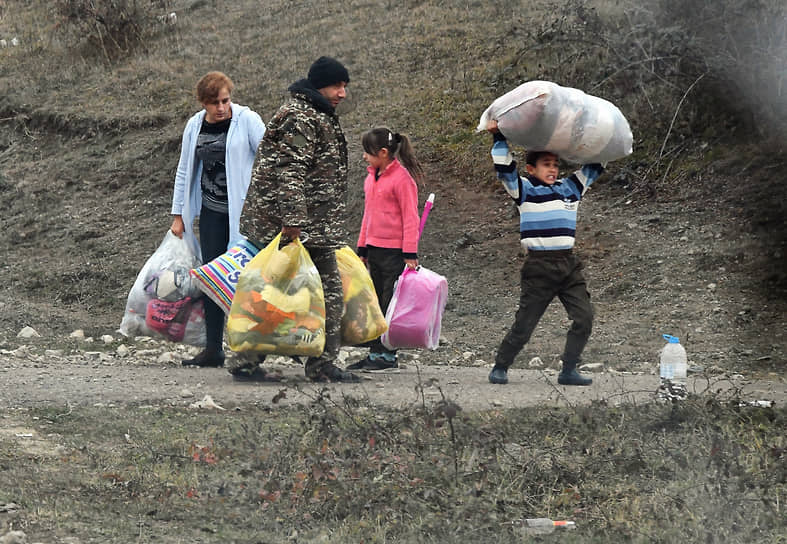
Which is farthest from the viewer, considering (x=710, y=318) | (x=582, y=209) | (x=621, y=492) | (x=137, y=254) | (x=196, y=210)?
(x=137, y=254)

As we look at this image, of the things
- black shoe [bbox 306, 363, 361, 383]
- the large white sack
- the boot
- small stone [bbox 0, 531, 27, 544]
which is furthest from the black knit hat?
small stone [bbox 0, 531, 27, 544]

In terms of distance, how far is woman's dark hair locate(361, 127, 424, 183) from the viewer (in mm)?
7000

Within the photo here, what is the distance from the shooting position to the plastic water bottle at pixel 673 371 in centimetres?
533

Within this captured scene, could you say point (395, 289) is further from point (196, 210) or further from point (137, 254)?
point (137, 254)

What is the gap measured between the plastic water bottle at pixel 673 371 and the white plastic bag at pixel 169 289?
2896mm

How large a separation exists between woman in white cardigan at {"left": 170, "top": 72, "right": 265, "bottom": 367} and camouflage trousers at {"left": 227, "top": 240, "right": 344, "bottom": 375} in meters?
0.59

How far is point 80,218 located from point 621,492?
1086 centimetres

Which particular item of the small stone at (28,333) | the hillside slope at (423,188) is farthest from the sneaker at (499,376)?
the small stone at (28,333)

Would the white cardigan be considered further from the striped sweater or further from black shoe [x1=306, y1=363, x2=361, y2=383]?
the striped sweater

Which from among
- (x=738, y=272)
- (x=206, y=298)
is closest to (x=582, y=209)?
(x=738, y=272)

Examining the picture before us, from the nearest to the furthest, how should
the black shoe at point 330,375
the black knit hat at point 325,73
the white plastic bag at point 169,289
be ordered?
the black knit hat at point 325,73, the black shoe at point 330,375, the white plastic bag at point 169,289

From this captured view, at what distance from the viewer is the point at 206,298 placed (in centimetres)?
702

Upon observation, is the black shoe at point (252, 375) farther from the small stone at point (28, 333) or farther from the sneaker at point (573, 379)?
the small stone at point (28, 333)

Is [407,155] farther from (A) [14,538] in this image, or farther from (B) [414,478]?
(A) [14,538]
